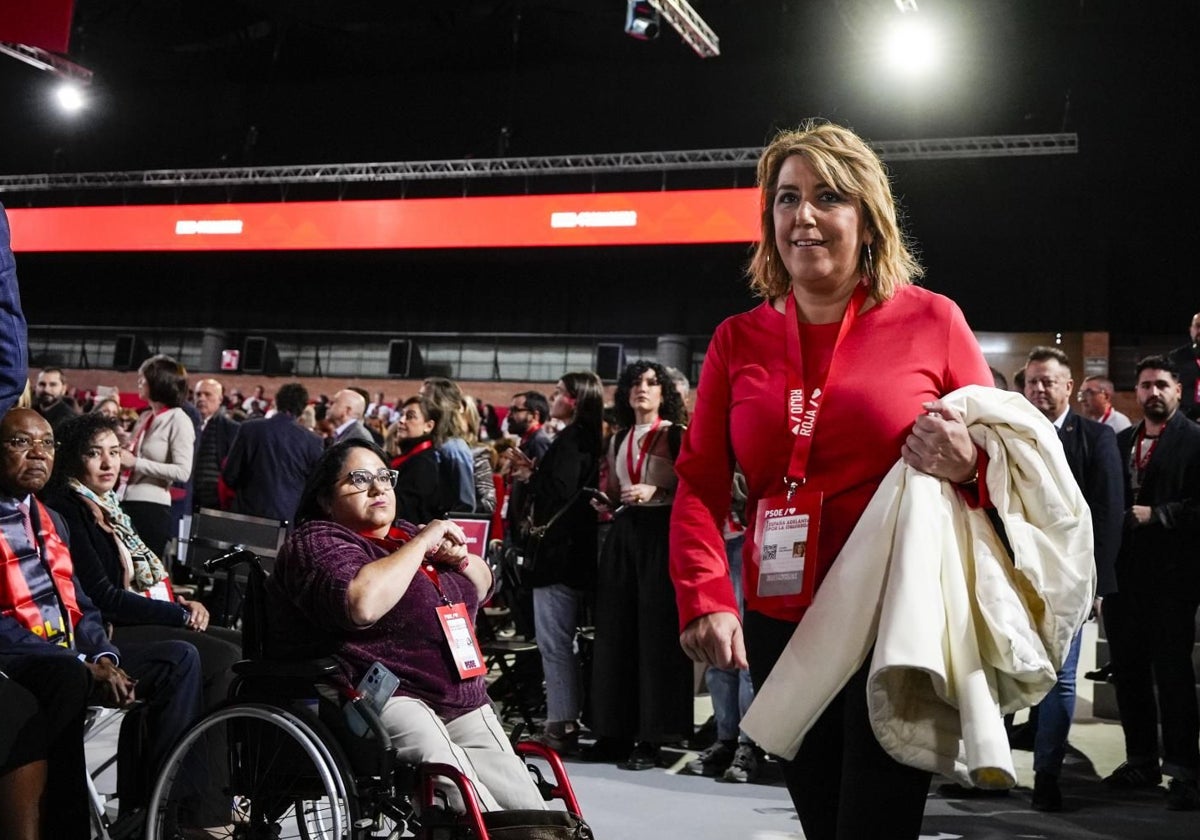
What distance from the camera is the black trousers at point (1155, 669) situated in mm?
3365

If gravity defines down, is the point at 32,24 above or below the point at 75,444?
above

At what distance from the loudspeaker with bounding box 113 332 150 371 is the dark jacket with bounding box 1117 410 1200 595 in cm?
1544

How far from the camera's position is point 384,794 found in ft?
6.61

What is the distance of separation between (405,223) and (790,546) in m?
13.9

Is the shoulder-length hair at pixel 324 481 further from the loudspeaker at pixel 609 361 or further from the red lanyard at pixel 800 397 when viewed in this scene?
the loudspeaker at pixel 609 361

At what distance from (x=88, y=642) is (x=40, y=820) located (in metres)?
0.58

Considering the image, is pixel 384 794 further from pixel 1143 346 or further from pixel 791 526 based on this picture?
pixel 1143 346

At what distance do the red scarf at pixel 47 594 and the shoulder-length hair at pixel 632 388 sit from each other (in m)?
→ 2.04

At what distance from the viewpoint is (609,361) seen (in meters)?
13.1

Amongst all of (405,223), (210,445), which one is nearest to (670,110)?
(405,223)

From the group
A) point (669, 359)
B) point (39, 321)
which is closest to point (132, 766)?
point (669, 359)

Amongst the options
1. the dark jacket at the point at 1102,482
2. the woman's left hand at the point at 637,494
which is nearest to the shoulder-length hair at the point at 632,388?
the woman's left hand at the point at 637,494

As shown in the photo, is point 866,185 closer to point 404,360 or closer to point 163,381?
point 163,381

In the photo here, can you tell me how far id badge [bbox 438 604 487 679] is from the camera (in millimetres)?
2271
